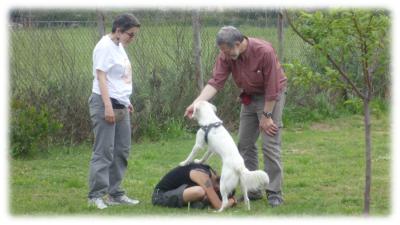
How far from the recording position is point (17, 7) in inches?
381

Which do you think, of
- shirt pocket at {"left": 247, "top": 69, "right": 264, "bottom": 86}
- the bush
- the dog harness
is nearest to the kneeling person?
the dog harness

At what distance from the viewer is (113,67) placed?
644cm

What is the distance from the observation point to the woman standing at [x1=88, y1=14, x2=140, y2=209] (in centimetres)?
640

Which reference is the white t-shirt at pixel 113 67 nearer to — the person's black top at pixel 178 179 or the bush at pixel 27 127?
the person's black top at pixel 178 179

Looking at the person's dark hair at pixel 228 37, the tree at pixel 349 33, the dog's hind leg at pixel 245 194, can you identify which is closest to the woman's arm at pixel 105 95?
the person's dark hair at pixel 228 37

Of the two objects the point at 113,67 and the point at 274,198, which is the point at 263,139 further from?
the point at 113,67

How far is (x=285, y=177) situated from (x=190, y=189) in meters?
1.91

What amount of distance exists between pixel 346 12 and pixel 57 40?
5.58 m

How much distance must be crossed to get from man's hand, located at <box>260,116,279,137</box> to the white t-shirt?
1.23 m

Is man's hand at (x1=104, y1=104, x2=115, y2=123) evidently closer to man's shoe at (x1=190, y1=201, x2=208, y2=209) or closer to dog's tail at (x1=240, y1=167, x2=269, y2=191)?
man's shoe at (x1=190, y1=201, x2=208, y2=209)

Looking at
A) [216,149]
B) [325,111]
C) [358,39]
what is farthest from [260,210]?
[325,111]

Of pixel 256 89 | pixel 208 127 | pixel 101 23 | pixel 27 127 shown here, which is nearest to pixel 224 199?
pixel 208 127
